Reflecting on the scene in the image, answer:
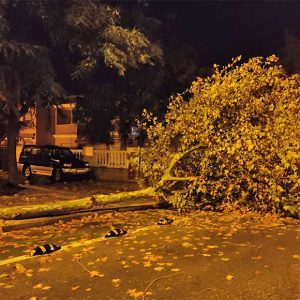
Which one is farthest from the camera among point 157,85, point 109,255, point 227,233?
point 157,85

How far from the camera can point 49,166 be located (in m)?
19.3

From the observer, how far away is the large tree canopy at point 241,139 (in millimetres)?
9977

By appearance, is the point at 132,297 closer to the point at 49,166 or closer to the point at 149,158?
the point at 149,158

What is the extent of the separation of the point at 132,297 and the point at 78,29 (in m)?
9.67

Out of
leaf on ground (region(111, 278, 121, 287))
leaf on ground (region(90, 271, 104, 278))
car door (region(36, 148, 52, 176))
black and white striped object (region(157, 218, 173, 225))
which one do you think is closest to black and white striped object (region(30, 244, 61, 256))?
leaf on ground (region(90, 271, 104, 278))

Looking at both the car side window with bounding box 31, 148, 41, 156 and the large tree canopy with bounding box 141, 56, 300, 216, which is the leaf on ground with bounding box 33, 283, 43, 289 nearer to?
the large tree canopy with bounding box 141, 56, 300, 216

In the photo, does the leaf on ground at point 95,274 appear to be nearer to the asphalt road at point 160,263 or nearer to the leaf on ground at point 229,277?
the asphalt road at point 160,263

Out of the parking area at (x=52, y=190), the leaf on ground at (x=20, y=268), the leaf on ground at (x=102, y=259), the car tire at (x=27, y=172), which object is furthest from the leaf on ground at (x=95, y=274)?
the car tire at (x=27, y=172)

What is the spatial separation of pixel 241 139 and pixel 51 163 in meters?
11.2

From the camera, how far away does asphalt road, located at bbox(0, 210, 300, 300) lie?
16.9ft

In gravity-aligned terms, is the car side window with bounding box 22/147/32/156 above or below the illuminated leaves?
above

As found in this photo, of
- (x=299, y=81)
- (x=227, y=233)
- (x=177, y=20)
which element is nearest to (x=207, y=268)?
(x=227, y=233)

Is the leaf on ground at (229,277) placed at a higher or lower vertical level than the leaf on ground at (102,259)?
higher

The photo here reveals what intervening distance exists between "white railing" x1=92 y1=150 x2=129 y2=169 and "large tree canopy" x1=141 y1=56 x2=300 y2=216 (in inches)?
345
